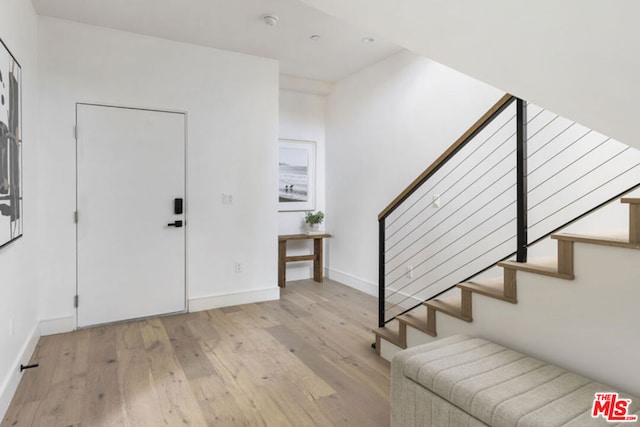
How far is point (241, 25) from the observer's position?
3447 millimetres

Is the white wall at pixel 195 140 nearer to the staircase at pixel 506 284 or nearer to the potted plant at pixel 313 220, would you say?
the potted plant at pixel 313 220

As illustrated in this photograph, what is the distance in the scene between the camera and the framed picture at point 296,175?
5145 mm

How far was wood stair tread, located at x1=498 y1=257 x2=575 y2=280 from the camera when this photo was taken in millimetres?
1807

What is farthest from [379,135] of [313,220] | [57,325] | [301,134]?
[57,325]

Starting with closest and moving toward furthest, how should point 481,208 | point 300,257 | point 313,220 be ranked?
point 481,208, point 300,257, point 313,220

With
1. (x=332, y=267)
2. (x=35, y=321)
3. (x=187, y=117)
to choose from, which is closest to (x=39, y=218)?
(x=35, y=321)

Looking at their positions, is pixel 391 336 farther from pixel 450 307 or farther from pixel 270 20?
pixel 270 20

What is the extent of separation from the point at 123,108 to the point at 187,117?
58 cm

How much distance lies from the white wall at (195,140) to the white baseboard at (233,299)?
11 mm

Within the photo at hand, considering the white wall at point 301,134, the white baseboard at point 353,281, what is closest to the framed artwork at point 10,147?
the white wall at point 301,134

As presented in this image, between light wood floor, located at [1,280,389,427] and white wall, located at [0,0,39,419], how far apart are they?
0.17 m

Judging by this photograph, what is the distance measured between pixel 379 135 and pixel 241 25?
6.19ft

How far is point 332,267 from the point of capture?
5312 millimetres

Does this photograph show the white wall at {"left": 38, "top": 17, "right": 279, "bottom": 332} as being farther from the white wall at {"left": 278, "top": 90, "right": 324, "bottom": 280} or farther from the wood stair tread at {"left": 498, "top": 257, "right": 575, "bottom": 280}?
the wood stair tread at {"left": 498, "top": 257, "right": 575, "bottom": 280}
